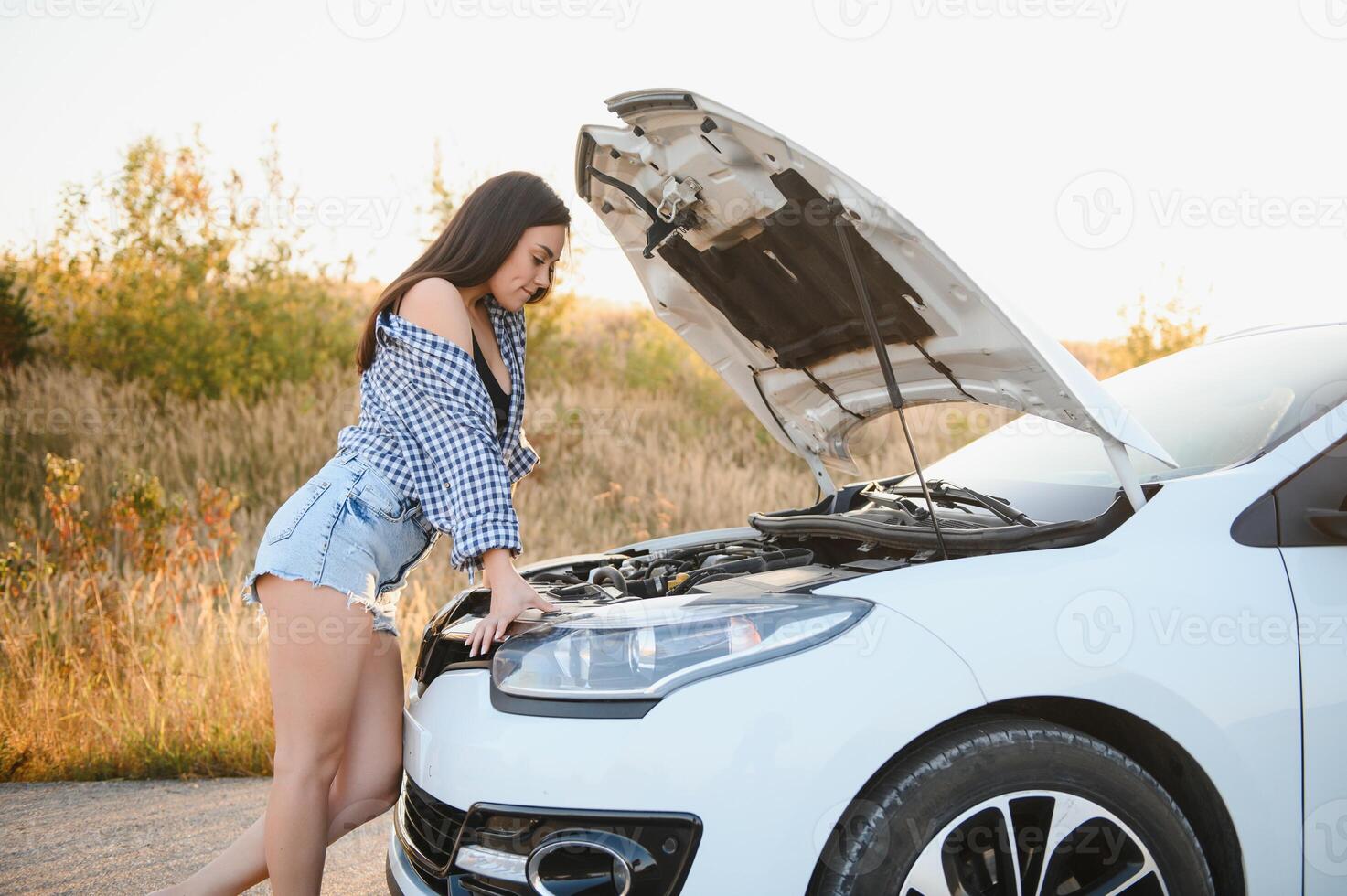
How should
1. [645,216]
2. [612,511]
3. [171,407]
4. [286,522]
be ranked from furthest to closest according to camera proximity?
1. [171,407]
2. [612,511]
3. [645,216]
4. [286,522]

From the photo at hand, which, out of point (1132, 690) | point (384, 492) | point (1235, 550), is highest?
point (384, 492)

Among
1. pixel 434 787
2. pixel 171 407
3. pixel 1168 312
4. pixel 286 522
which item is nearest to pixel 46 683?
pixel 286 522

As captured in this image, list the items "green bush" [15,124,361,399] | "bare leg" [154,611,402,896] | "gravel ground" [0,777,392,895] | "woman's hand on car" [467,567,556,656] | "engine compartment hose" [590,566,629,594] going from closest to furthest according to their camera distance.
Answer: "woman's hand on car" [467,567,556,656] < "bare leg" [154,611,402,896] < "engine compartment hose" [590,566,629,594] < "gravel ground" [0,777,392,895] < "green bush" [15,124,361,399]

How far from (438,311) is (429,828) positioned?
1.19 m

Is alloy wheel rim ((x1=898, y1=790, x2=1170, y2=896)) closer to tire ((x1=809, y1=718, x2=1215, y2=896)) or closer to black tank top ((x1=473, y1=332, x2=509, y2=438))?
tire ((x1=809, y1=718, x2=1215, y2=896))

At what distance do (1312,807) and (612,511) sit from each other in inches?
272

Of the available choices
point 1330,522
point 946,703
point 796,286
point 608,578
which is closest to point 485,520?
point 608,578

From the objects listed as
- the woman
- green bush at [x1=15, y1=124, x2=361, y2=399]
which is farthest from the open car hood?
Answer: green bush at [x1=15, y1=124, x2=361, y2=399]

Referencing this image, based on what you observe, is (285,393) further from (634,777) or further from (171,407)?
(634,777)

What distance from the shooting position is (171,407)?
10141mm

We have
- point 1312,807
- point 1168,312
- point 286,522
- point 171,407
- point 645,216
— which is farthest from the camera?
point 171,407

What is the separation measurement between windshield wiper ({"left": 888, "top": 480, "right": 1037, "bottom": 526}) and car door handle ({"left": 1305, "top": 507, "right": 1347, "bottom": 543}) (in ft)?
1.91

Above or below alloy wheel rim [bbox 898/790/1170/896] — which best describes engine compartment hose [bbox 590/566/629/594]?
above

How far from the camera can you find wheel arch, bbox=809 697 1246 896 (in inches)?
76.8
